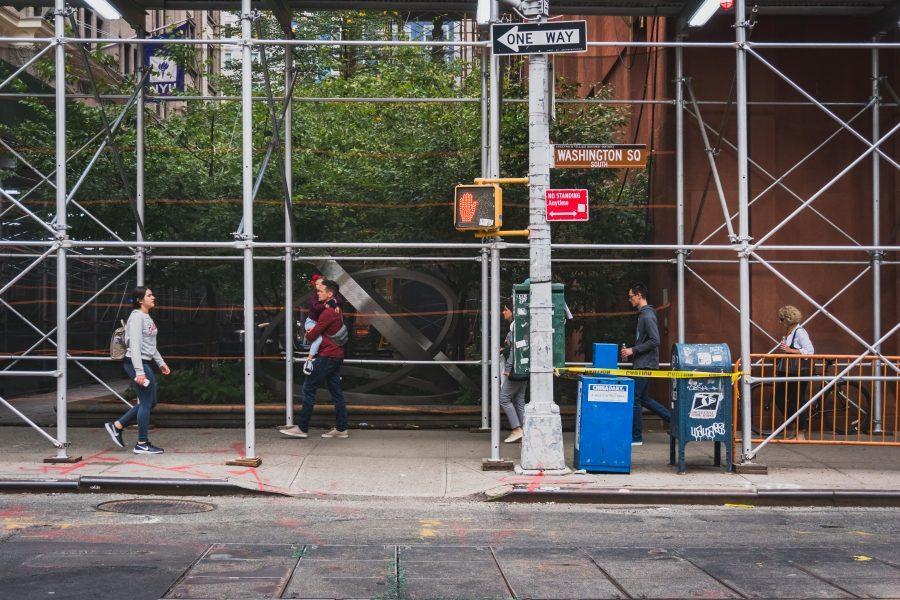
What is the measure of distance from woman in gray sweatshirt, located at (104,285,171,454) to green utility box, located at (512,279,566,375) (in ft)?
13.2

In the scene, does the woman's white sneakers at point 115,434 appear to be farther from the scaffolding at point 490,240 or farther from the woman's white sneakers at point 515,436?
the woman's white sneakers at point 515,436

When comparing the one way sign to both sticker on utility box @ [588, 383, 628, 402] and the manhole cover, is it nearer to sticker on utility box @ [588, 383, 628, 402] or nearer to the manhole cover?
sticker on utility box @ [588, 383, 628, 402]

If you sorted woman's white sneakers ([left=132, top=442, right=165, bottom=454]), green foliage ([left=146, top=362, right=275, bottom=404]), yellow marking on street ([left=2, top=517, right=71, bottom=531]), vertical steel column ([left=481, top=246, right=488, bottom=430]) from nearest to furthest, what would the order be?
yellow marking on street ([left=2, top=517, right=71, bottom=531])
woman's white sneakers ([left=132, top=442, right=165, bottom=454])
vertical steel column ([left=481, top=246, right=488, bottom=430])
green foliage ([left=146, top=362, right=275, bottom=404])

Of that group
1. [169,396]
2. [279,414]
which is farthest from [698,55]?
[169,396]

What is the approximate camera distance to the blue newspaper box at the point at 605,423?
10.3 meters

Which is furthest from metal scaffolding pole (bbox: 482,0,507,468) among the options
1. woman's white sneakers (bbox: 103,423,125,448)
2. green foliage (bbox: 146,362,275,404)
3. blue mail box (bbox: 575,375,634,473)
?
green foliage (bbox: 146,362,275,404)

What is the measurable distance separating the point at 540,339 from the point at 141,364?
4.56m

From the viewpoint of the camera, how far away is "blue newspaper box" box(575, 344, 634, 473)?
10.3 m

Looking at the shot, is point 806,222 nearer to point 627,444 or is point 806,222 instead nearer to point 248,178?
point 627,444

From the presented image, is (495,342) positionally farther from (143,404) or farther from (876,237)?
(876,237)

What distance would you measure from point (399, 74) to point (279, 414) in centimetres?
1019

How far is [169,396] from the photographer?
13891 millimetres

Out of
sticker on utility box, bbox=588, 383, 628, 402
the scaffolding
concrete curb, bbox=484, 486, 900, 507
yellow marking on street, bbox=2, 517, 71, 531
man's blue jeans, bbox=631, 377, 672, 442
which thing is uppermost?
the scaffolding

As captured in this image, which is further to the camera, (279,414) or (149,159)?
(149,159)
